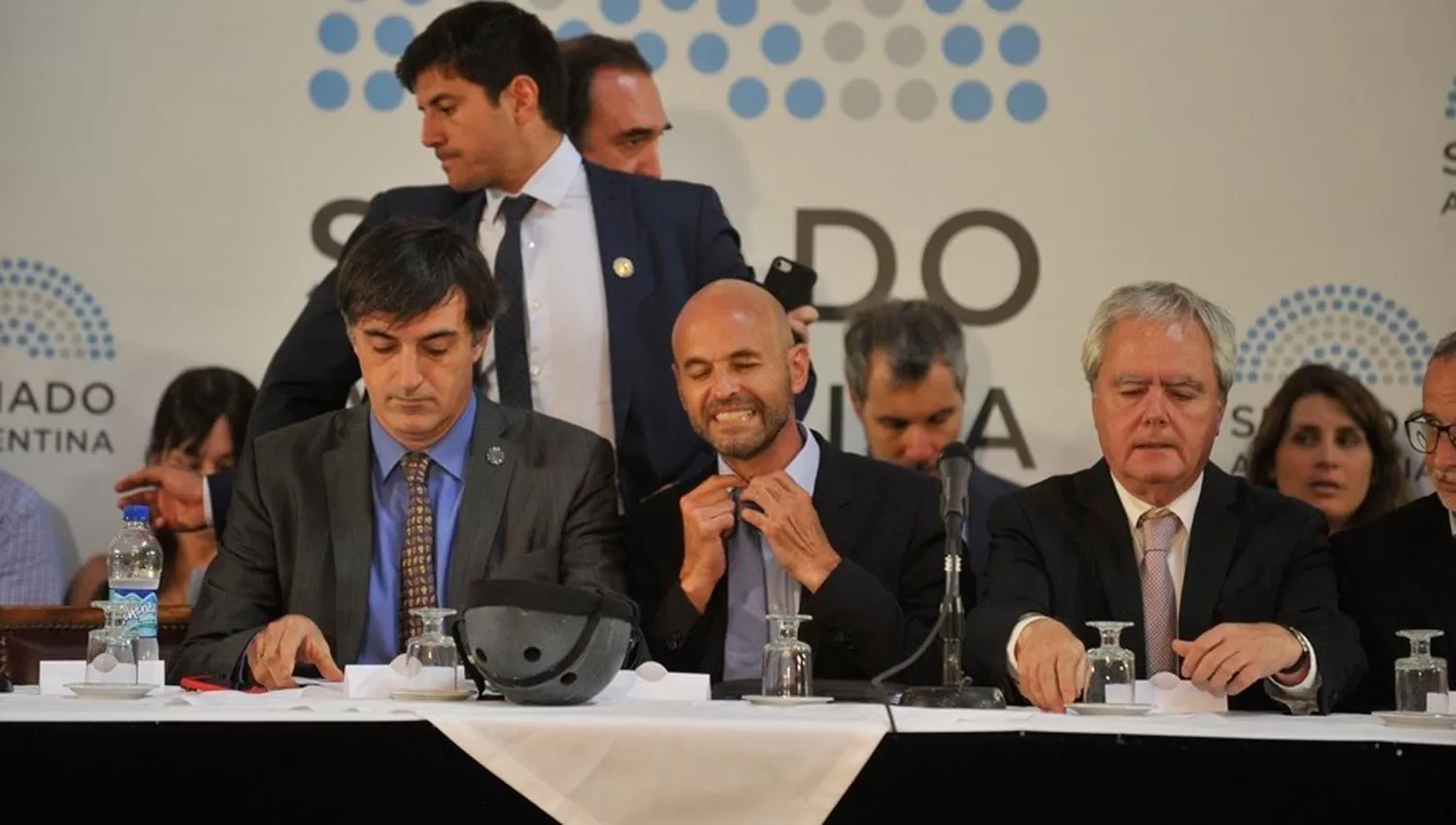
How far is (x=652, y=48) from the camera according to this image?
4.64 meters

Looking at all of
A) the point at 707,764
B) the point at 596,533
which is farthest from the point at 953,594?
the point at 596,533

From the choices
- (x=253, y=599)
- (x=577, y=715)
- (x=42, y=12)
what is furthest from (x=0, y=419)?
(x=577, y=715)

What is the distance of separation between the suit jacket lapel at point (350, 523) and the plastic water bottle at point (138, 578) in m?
0.30

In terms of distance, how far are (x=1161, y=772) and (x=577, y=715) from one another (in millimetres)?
669

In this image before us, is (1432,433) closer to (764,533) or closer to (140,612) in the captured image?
(764,533)

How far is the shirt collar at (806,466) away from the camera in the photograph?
3490 mm

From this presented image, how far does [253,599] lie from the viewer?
3238mm

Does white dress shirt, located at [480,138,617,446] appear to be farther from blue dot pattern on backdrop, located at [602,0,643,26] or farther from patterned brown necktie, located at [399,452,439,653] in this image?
patterned brown necktie, located at [399,452,439,653]

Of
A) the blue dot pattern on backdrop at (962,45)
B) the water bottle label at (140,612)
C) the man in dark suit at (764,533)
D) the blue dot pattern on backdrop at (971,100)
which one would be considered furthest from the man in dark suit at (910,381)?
the water bottle label at (140,612)

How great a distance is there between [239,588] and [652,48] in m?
1.93

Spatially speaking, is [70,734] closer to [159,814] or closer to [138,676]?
[159,814]

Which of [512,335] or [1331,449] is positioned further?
[1331,449]

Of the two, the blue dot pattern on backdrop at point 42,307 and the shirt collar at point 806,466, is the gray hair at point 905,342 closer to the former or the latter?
the shirt collar at point 806,466

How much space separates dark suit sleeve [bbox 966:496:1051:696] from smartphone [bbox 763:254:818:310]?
1219mm
